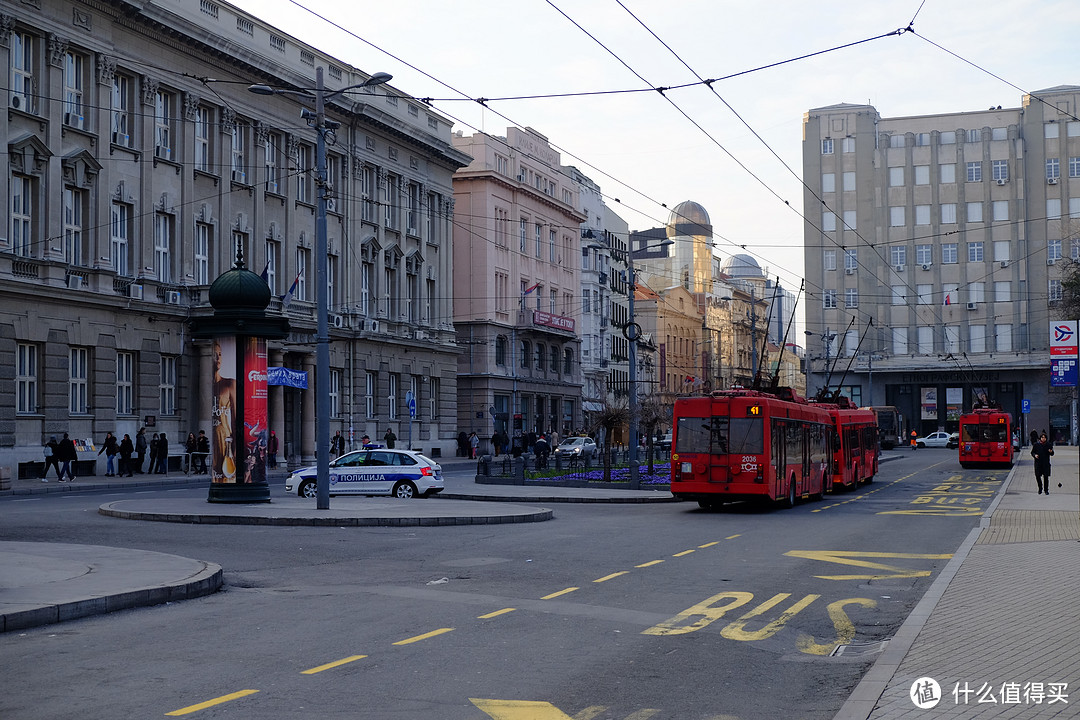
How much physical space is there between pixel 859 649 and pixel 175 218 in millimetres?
42814

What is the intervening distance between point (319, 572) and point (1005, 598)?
8.18 metres

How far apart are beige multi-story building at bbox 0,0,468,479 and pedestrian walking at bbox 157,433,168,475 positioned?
1727 mm

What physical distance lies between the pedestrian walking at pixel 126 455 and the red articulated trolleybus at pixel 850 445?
23.0 metres

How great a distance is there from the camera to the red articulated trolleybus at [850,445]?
128 feet

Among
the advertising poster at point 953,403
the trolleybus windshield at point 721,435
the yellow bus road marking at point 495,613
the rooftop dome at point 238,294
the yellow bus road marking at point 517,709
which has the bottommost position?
the yellow bus road marking at point 495,613

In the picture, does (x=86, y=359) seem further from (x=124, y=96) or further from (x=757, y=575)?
(x=757, y=575)

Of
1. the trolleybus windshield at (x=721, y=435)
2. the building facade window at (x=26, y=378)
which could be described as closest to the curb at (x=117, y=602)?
the trolleybus windshield at (x=721, y=435)

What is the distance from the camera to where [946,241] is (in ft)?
302

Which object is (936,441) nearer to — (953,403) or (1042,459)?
(953,403)

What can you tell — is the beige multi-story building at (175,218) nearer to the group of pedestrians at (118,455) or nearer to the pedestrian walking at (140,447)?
the group of pedestrians at (118,455)

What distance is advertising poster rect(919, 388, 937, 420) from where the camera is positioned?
96.9 meters

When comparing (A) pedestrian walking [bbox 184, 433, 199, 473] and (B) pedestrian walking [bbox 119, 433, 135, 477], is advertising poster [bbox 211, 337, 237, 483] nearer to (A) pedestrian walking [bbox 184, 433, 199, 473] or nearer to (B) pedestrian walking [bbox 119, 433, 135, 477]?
(B) pedestrian walking [bbox 119, 433, 135, 477]

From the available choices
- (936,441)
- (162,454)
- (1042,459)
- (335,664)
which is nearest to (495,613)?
(335,664)

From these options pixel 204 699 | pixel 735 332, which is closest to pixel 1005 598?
pixel 204 699
